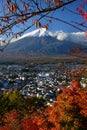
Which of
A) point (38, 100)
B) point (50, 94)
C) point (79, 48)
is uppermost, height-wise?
point (79, 48)

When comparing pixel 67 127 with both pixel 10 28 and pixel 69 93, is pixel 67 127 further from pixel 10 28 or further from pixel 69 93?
pixel 10 28

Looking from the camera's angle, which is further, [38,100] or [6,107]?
[38,100]

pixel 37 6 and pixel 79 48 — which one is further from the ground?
pixel 37 6

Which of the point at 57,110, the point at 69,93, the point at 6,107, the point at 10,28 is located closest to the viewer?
the point at 10,28

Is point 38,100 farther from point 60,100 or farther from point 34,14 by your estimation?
point 34,14

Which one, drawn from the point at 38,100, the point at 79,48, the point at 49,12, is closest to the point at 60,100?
the point at 79,48

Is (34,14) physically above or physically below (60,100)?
above

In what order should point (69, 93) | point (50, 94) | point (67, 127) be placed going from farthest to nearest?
1. point (50, 94)
2. point (69, 93)
3. point (67, 127)

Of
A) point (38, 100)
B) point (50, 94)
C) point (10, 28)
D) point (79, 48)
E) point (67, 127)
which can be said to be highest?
point (10, 28)

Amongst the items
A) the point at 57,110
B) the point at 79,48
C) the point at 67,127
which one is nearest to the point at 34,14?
the point at 79,48
